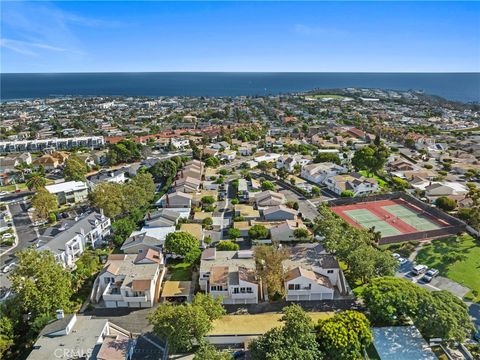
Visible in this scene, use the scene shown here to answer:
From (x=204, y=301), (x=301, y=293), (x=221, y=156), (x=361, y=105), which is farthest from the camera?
(x=361, y=105)

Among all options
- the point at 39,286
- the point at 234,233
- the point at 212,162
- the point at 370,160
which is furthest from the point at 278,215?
the point at 212,162

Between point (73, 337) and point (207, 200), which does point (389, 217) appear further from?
point (73, 337)

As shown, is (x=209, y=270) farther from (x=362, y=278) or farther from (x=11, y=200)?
(x=11, y=200)

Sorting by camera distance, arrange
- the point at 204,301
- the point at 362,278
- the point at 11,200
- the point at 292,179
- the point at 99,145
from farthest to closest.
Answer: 1. the point at 99,145
2. the point at 292,179
3. the point at 11,200
4. the point at 362,278
5. the point at 204,301

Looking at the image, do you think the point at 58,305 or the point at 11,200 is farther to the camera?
the point at 11,200

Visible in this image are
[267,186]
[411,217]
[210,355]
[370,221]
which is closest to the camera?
[210,355]

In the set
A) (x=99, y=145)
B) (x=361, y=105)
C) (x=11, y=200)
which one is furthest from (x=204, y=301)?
(x=361, y=105)

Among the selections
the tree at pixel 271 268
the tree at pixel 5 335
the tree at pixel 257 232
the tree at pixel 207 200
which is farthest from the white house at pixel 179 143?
the tree at pixel 5 335
